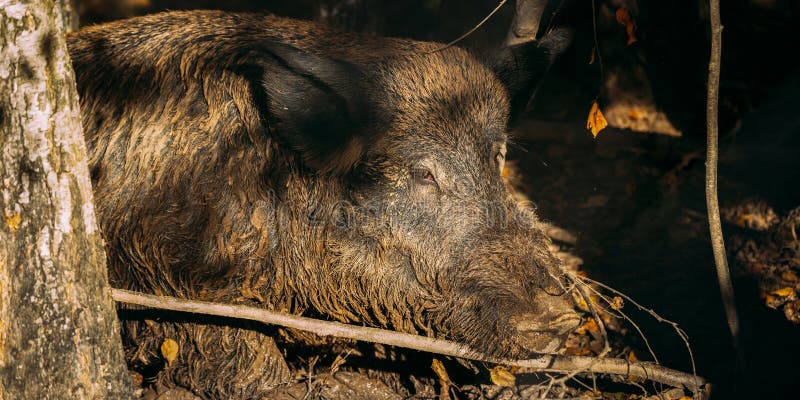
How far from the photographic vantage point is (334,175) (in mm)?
3533

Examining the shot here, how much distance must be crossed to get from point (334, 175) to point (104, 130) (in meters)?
1.30

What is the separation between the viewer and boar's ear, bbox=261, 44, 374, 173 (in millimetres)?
3352

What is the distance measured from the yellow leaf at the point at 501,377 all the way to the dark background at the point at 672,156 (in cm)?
106

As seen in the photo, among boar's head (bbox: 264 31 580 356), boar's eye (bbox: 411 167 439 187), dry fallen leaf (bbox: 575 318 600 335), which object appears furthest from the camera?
dry fallen leaf (bbox: 575 318 600 335)

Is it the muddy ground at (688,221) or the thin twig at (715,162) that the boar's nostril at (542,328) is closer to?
the thin twig at (715,162)

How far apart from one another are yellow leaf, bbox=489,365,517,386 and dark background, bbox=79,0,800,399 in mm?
1064

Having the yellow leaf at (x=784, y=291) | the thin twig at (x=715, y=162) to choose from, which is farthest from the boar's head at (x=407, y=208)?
the yellow leaf at (x=784, y=291)

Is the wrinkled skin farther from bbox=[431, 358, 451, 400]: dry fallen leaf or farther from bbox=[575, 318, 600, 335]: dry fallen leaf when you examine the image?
bbox=[575, 318, 600, 335]: dry fallen leaf

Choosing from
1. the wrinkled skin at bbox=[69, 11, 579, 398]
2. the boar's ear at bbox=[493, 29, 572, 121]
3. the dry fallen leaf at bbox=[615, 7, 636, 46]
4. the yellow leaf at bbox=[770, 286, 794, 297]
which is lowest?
the yellow leaf at bbox=[770, 286, 794, 297]

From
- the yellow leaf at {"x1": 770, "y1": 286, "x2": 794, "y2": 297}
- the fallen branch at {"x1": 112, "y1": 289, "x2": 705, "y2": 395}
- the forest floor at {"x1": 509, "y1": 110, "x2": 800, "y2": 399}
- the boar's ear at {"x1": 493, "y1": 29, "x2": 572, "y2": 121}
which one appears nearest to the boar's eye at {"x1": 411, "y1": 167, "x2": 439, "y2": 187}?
the fallen branch at {"x1": 112, "y1": 289, "x2": 705, "y2": 395}

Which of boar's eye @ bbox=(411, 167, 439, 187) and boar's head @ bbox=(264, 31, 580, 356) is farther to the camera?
boar's eye @ bbox=(411, 167, 439, 187)

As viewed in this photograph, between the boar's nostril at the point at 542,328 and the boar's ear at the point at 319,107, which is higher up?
the boar's ear at the point at 319,107

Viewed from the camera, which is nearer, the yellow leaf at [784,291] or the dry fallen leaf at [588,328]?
the yellow leaf at [784,291]

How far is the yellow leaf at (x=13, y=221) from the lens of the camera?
258 centimetres
